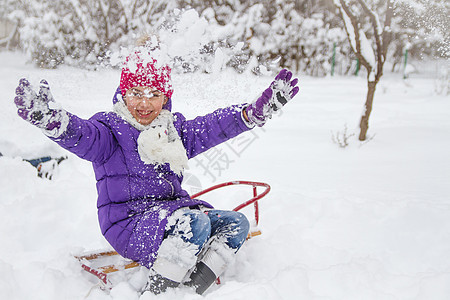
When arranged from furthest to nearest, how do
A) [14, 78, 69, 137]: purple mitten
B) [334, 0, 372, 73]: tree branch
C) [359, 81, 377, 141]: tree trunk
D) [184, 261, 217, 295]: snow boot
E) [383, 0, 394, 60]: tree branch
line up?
[359, 81, 377, 141]: tree trunk < [383, 0, 394, 60]: tree branch < [334, 0, 372, 73]: tree branch < [184, 261, 217, 295]: snow boot < [14, 78, 69, 137]: purple mitten

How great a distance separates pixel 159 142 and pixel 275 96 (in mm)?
622

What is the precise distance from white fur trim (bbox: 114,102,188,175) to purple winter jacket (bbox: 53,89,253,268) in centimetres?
5

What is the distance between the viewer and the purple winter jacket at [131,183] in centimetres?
181

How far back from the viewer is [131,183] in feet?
6.22

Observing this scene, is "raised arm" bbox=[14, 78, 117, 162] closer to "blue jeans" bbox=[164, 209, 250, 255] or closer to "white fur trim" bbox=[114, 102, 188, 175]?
"white fur trim" bbox=[114, 102, 188, 175]

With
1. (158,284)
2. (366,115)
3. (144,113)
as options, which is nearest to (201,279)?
(158,284)

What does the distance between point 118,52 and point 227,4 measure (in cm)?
1108

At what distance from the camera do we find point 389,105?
24.6 ft

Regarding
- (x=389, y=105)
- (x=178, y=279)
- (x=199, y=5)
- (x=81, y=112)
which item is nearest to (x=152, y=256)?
(x=178, y=279)

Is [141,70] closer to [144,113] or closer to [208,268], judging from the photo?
[144,113]

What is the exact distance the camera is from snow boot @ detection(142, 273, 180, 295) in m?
1.73

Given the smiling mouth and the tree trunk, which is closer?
the smiling mouth

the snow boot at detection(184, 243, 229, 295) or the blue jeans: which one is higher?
the blue jeans

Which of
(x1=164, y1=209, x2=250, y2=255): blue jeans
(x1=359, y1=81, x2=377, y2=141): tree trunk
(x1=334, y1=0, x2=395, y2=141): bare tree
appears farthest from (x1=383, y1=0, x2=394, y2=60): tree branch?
(x1=164, y1=209, x2=250, y2=255): blue jeans
